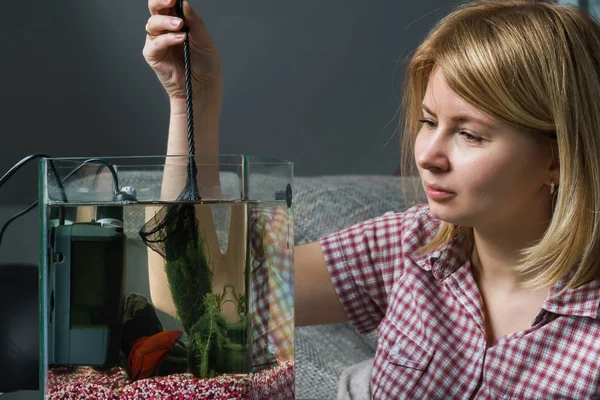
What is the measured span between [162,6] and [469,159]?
438 mm

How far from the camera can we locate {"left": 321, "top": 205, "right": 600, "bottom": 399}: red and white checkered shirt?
41.0 inches

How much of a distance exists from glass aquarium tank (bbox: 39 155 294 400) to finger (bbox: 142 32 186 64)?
0.69 ft

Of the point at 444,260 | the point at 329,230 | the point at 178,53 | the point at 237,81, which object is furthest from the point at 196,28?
the point at 237,81

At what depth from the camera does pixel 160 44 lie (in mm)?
805

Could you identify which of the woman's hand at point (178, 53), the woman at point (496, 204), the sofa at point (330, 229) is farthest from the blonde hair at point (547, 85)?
the sofa at point (330, 229)

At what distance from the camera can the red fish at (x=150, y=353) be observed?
0.61 metres

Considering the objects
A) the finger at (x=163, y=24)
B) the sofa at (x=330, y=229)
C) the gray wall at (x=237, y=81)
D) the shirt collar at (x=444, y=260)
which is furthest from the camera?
the gray wall at (x=237, y=81)

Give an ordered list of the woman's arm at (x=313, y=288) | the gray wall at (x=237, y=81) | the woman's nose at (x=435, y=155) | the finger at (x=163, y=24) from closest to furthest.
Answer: the finger at (x=163, y=24), the woman's nose at (x=435, y=155), the woman's arm at (x=313, y=288), the gray wall at (x=237, y=81)

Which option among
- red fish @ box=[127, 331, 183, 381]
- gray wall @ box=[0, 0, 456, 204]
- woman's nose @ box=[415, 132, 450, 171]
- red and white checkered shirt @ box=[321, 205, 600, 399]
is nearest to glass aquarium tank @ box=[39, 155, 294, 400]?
red fish @ box=[127, 331, 183, 381]

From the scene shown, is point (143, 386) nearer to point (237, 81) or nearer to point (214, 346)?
point (214, 346)

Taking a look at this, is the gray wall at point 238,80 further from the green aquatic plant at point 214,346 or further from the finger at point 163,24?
the green aquatic plant at point 214,346

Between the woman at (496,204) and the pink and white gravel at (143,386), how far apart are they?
14.2 inches

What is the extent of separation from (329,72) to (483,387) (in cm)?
158

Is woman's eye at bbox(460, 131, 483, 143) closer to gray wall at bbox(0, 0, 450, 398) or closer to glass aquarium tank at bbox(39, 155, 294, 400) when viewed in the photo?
glass aquarium tank at bbox(39, 155, 294, 400)
